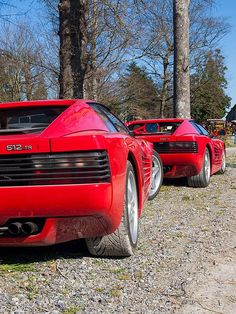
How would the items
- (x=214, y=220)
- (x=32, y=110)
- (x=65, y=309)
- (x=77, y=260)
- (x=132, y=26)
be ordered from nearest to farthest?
1. (x=65, y=309)
2. (x=77, y=260)
3. (x=32, y=110)
4. (x=214, y=220)
5. (x=132, y=26)

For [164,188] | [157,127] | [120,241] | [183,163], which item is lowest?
[164,188]

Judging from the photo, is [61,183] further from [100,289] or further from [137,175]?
[137,175]

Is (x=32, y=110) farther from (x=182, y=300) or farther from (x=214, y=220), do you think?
(x=214, y=220)

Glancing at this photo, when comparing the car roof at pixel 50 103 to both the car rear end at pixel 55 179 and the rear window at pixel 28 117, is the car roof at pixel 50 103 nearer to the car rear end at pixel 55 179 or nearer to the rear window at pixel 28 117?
the rear window at pixel 28 117

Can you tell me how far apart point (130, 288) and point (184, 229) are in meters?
1.93

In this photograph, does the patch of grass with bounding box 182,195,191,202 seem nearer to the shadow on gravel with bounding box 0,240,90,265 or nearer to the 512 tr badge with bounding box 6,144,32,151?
the shadow on gravel with bounding box 0,240,90,265

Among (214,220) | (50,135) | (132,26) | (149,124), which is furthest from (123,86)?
(50,135)

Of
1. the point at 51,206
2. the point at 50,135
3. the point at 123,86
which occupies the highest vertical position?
the point at 123,86

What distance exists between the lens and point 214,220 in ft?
18.3

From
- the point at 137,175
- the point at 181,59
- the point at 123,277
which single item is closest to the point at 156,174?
the point at 137,175

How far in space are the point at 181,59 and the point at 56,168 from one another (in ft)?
33.9

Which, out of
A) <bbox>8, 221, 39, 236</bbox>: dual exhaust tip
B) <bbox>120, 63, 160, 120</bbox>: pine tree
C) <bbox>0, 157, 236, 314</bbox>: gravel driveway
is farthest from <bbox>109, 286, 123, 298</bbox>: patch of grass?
<bbox>120, 63, 160, 120</bbox>: pine tree

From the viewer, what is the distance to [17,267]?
12.2ft

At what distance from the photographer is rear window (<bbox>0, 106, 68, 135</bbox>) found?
13.8 ft
